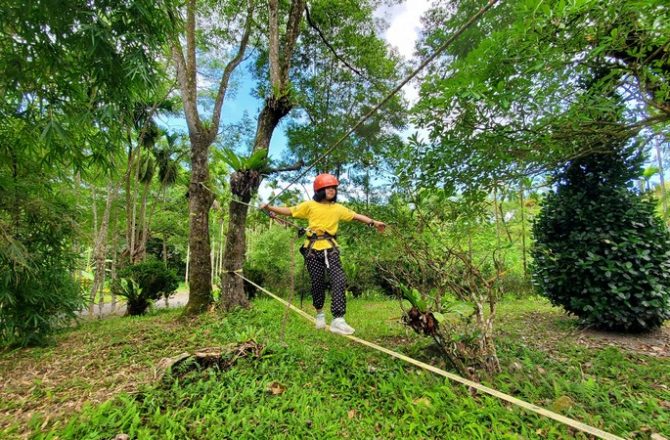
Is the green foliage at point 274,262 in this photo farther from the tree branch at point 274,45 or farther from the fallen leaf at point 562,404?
the fallen leaf at point 562,404

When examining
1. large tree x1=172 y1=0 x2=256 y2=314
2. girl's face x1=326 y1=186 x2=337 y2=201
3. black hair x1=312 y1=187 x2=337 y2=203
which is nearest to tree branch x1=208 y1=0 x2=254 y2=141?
large tree x1=172 y1=0 x2=256 y2=314

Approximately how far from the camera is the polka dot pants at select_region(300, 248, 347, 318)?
3150 mm

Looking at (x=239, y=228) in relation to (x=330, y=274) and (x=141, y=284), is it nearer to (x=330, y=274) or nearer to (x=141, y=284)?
(x=330, y=274)

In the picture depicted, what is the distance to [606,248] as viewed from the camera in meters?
4.25

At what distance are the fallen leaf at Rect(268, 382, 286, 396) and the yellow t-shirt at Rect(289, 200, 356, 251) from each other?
1284mm

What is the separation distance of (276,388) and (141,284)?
6642 mm

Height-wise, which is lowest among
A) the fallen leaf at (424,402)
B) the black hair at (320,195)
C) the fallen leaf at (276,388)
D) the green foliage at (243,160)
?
the fallen leaf at (276,388)

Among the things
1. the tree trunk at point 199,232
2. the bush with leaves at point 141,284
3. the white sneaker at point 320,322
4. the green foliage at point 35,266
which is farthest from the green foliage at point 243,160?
the bush with leaves at point 141,284

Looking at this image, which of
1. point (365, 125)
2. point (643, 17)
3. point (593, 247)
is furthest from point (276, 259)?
point (643, 17)

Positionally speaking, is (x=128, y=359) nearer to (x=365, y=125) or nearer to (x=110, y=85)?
(x=110, y=85)

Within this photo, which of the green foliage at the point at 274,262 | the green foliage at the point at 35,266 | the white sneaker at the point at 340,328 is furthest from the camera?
the green foliage at the point at 274,262

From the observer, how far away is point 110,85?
9.77 ft

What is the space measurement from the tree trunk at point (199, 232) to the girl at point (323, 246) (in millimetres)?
2450

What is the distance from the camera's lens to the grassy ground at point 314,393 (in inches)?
84.7
